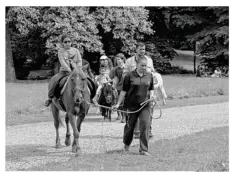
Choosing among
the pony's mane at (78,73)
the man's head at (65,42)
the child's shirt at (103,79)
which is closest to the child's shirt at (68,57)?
the man's head at (65,42)

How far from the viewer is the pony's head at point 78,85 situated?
11328 millimetres

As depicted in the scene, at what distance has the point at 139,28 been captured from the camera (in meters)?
43.5

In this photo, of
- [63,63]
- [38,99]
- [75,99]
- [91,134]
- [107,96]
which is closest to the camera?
[75,99]

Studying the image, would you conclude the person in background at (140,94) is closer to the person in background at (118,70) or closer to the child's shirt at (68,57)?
the child's shirt at (68,57)

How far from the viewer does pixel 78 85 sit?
11.4 meters

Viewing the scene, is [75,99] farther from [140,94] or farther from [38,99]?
[38,99]

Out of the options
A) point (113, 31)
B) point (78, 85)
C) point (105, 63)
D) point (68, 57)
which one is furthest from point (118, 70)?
point (113, 31)

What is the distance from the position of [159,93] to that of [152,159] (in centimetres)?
686

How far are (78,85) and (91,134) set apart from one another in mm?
3889

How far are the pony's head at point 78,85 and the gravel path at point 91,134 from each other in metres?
1.28

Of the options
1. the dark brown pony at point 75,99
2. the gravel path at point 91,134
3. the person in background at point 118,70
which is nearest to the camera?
the gravel path at point 91,134

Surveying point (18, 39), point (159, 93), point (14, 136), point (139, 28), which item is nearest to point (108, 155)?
point (14, 136)

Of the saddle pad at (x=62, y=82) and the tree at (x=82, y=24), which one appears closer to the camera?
the saddle pad at (x=62, y=82)

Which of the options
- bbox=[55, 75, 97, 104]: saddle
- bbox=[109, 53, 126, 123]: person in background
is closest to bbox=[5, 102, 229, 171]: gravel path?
bbox=[55, 75, 97, 104]: saddle
